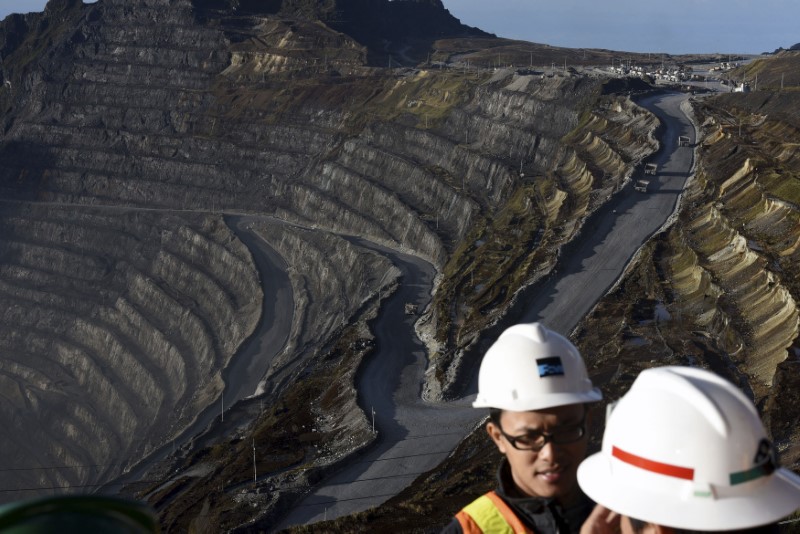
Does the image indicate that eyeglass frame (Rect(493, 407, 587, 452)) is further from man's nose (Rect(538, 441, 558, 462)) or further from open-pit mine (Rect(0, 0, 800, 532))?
open-pit mine (Rect(0, 0, 800, 532))

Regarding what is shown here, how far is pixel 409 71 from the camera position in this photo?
12875 cm

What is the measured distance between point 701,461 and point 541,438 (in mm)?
1929

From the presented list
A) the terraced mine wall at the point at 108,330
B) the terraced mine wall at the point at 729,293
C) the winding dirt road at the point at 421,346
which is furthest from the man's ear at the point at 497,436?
the terraced mine wall at the point at 108,330

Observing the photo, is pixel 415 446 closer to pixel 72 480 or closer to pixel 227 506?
pixel 227 506

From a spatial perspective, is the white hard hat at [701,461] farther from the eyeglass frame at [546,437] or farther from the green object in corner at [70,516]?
the green object in corner at [70,516]

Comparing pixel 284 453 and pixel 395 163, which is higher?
pixel 395 163

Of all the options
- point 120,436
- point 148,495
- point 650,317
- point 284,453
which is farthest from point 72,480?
point 650,317

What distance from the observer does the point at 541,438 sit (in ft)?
22.8

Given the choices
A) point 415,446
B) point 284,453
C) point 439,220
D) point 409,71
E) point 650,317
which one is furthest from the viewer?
point 409,71

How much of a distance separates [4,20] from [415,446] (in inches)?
6144

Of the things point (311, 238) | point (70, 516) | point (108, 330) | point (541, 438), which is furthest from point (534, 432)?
point (108, 330)

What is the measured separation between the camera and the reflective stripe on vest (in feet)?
20.9

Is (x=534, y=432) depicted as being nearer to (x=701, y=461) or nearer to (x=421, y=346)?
(x=701, y=461)

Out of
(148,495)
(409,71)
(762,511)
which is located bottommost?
(148,495)
